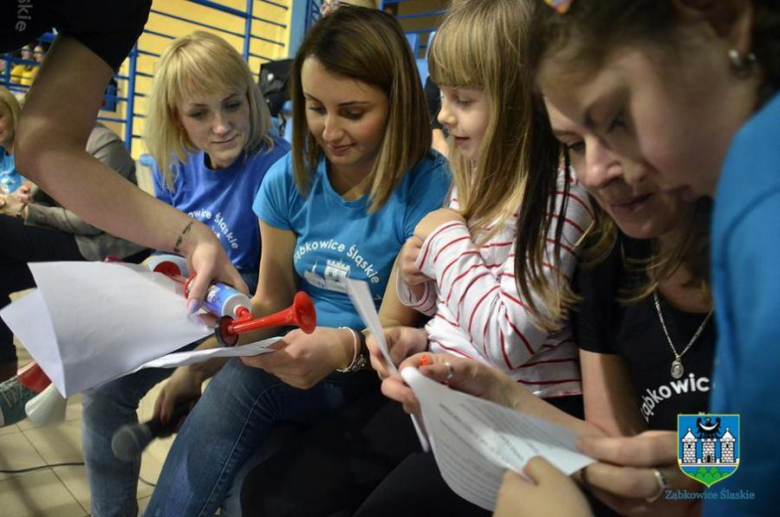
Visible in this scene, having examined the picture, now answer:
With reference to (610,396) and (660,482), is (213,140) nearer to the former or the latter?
(610,396)

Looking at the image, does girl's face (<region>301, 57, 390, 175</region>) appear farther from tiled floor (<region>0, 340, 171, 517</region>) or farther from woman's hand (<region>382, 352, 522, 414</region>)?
tiled floor (<region>0, 340, 171, 517</region>)

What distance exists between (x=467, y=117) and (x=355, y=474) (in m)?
0.51

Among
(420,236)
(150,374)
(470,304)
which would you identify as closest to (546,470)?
(470,304)

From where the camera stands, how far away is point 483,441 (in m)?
0.43

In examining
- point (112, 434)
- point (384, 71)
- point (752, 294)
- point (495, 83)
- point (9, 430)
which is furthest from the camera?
point (9, 430)

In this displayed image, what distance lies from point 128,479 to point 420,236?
29.5 inches

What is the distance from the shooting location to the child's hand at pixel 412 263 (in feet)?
2.84

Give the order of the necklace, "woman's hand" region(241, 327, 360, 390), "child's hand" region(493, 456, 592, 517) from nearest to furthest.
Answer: "child's hand" region(493, 456, 592, 517)
the necklace
"woman's hand" region(241, 327, 360, 390)

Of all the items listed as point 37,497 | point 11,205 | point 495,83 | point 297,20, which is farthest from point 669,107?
point 297,20

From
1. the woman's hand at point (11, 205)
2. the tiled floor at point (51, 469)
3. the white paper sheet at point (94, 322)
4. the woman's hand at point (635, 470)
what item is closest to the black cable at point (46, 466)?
the tiled floor at point (51, 469)

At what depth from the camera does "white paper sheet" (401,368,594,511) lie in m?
0.43

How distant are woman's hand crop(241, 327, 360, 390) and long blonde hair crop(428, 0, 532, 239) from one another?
259 mm

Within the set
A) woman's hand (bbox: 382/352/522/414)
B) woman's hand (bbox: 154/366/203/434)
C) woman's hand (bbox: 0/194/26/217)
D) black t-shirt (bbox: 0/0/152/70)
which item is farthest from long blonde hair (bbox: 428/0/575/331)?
woman's hand (bbox: 0/194/26/217)

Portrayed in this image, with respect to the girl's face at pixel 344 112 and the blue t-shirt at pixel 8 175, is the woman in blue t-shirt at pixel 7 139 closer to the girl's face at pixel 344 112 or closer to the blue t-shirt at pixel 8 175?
the blue t-shirt at pixel 8 175
